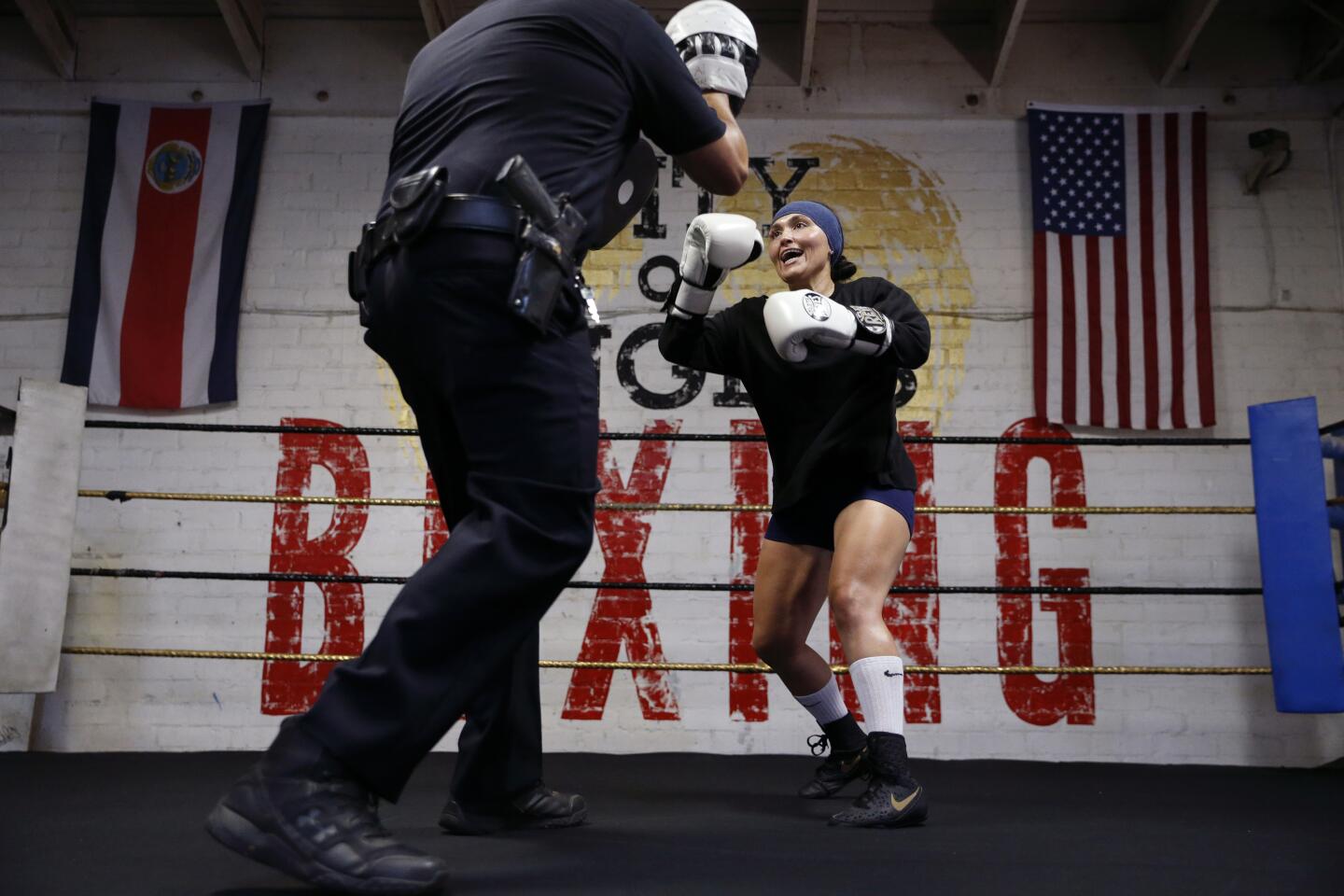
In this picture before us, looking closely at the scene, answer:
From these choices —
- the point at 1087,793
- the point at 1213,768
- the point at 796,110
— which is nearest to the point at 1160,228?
the point at 796,110

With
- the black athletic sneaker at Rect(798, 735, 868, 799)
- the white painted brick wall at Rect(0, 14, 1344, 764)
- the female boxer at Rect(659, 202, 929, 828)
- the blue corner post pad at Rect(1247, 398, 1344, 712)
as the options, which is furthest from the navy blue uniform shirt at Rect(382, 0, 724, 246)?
the white painted brick wall at Rect(0, 14, 1344, 764)

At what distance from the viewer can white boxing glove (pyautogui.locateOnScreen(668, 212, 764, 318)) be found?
213 cm

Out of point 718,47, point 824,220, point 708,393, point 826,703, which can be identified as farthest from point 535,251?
point 708,393

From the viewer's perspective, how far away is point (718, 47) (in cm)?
185

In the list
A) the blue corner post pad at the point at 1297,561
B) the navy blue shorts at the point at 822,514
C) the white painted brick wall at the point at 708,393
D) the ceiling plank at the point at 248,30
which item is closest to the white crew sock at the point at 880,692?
the navy blue shorts at the point at 822,514

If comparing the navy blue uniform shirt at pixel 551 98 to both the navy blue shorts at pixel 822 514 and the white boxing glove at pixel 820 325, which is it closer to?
the white boxing glove at pixel 820 325

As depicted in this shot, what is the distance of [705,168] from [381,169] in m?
3.49

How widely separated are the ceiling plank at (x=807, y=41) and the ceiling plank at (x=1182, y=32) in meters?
1.54

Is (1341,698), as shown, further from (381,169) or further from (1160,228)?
(381,169)

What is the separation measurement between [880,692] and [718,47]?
124 centimetres

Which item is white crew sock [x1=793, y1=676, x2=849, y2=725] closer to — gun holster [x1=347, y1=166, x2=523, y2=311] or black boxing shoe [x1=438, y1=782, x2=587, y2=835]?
black boxing shoe [x1=438, y1=782, x2=587, y2=835]

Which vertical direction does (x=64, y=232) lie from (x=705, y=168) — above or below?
above

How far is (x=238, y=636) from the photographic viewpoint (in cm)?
443

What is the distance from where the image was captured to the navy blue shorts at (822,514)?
92.3 inches
